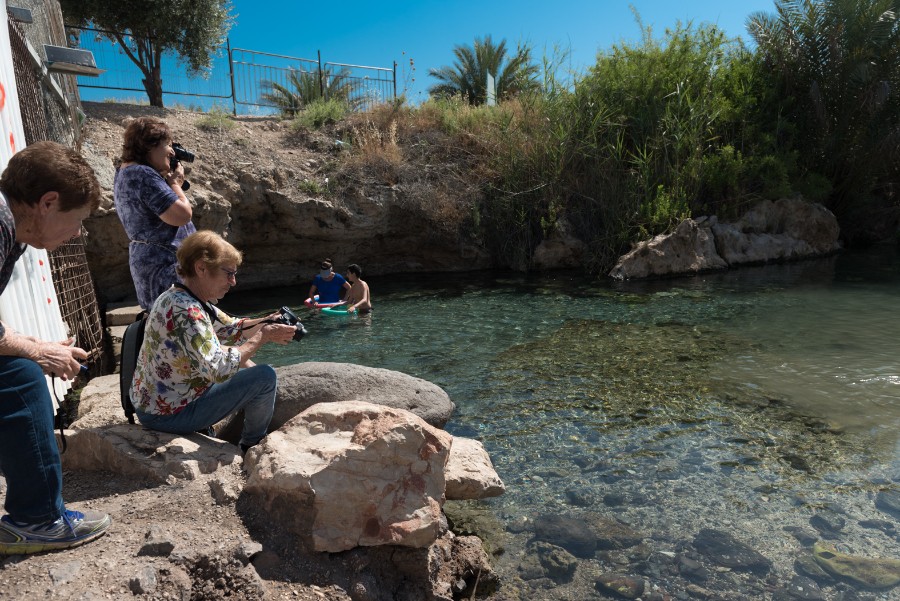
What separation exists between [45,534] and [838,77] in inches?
745

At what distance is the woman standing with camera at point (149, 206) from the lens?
12.4 feet

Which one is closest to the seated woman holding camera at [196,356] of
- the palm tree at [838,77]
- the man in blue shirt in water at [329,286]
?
the man in blue shirt in water at [329,286]

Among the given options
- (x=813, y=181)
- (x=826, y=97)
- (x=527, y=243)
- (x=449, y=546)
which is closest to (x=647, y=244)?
(x=527, y=243)

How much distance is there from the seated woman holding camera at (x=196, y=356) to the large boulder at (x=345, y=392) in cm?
88

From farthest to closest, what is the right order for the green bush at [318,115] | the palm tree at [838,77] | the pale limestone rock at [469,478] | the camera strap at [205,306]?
the green bush at [318,115] → the palm tree at [838,77] → the pale limestone rock at [469,478] → the camera strap at [205,306]

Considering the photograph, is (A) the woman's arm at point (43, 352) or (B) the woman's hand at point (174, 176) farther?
(B) the woman's hand at point (174, 176)

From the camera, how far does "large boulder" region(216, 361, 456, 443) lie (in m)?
4.32

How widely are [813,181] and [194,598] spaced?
1762cm

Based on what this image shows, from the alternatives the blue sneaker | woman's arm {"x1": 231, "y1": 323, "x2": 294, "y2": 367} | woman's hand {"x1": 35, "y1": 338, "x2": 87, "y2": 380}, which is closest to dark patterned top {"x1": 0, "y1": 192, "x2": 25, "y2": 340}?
woman's hand {"x1": 35, "y1": 338, "x2": 87, "y2": 380}

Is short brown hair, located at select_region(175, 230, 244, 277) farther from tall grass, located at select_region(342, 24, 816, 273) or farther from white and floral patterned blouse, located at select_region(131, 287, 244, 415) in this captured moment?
tall grass, located at select_region(342, 24, 816, 273)

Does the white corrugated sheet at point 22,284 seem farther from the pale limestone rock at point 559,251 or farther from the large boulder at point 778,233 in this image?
the large boulder at point 778,233

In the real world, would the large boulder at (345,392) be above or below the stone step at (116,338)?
above

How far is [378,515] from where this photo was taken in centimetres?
283

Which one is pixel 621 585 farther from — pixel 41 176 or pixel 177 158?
pixel 177 158
